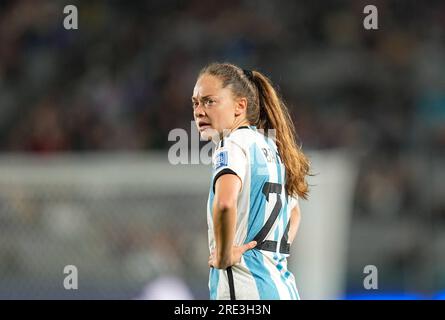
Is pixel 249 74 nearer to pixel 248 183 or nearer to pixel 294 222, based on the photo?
pixel 248 183

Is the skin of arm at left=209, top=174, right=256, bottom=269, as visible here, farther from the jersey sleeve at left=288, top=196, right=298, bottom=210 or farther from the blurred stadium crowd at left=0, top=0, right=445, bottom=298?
the blurred stadium crowd at left=0, top=0, right=445, bottom=298

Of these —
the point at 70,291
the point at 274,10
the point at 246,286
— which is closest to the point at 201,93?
the point at 246,286

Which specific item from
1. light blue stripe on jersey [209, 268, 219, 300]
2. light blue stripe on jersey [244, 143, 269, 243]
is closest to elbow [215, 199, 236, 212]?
light blue stripe on jersey [244, 143, 269, 243]

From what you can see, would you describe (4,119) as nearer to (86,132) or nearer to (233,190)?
(86,132)

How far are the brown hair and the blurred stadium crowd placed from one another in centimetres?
608

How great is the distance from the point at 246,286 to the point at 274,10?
897 cm

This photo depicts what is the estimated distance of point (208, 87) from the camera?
12.8 ft

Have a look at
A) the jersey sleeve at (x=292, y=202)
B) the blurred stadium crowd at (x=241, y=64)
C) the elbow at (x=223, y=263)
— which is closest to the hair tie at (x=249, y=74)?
the jersey sleeve at (x=292, y=202)

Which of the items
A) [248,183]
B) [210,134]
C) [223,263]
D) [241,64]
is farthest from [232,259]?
[241,64]

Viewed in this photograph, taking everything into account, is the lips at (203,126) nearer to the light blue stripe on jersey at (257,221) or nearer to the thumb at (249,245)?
the light blue stripe on jersey at (257,221)

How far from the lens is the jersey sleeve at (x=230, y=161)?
11.9ft

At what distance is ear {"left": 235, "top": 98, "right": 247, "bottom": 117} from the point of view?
394 centimetres

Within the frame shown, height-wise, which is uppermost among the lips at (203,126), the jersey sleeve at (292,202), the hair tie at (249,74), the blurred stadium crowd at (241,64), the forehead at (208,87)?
the blurred stadium crowd at (241,64)

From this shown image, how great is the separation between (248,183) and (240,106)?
0.37m
